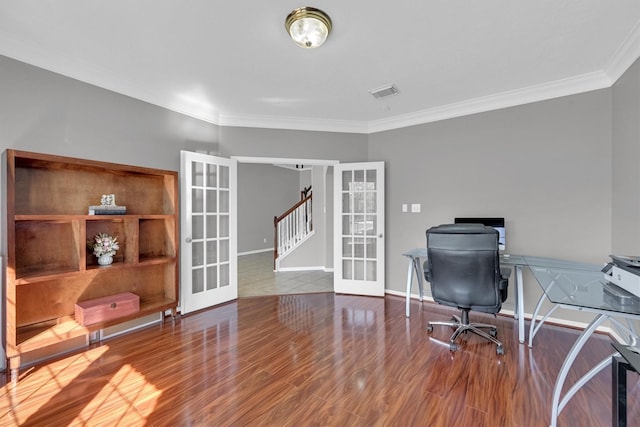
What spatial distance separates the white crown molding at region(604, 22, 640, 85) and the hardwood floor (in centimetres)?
250

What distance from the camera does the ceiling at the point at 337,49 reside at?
1891 millimetres

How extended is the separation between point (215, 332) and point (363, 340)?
1.51 m

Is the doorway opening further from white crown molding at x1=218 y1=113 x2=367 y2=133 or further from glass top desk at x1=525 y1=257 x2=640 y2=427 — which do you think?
glass top desk at x1=525 y1=257 x2=640 y2=427

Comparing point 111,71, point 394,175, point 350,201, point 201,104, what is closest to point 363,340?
point 350,201

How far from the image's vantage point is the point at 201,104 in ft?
11.5

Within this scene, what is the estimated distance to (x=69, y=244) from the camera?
255cm

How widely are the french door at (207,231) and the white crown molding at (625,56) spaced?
13.3 ft

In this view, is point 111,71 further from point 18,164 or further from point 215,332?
point 215,332

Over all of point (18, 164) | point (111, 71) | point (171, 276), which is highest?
point (111, 71)

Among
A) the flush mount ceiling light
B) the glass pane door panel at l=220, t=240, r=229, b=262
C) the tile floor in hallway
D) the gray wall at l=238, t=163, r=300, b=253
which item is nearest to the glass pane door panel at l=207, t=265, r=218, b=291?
the glass pane door panel at l=220, t=240, r=229, b=262

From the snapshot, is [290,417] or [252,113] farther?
[252,113]

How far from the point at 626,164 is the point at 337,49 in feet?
8.99

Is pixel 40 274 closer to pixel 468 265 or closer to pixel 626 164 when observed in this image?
pixel 468 265

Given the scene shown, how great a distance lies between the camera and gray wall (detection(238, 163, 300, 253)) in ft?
25.7
